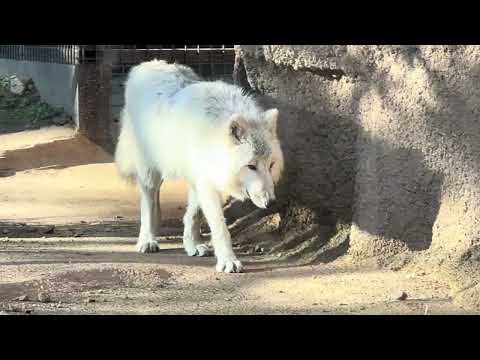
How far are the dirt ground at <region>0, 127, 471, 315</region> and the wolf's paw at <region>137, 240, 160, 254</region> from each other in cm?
10

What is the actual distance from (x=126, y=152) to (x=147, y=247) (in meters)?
1.13

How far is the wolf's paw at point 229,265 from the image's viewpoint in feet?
18.8

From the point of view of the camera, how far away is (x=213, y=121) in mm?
5875

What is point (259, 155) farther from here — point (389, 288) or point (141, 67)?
point (141, 67)

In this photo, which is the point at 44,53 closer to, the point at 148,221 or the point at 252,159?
the point at 148,221

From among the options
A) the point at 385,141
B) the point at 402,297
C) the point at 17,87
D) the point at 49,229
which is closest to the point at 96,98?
the point at 17,87

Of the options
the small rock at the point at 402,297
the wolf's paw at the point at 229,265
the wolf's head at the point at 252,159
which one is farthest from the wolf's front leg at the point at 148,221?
the small rock at the point at 402,297

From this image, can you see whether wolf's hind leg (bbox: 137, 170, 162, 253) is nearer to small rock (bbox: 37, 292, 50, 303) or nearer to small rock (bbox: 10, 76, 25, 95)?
small rock (bbox: 37, 292, 50, 303)

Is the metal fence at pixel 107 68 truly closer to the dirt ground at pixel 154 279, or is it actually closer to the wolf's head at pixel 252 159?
the dirt ground at pixel 154 279

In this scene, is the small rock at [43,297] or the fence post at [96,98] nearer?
the small rock at [43,297]

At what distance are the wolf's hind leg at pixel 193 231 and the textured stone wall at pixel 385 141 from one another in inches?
39.0

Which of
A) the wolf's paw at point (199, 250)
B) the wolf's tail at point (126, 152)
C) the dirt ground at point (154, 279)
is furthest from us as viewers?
the wolf's tail at point (126, 152)

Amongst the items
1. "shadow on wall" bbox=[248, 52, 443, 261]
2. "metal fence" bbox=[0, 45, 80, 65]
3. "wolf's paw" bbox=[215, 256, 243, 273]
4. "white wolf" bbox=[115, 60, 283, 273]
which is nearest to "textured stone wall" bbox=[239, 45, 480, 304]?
"shadow on wall" bbox=[248, 52, 443, 261]

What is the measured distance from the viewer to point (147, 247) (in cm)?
664
